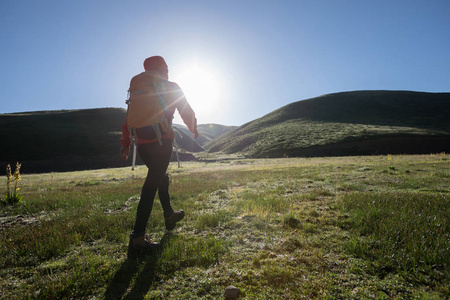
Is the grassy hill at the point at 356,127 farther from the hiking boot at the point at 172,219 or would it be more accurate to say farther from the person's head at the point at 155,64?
the person's head at the point at 155,64

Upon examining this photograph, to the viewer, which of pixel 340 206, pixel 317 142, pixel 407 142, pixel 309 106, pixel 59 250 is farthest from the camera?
pixel 309 106

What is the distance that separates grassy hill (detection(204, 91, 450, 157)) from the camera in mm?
53062

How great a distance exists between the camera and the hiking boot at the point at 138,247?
3.13 meters

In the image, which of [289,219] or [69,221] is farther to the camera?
[69,221]

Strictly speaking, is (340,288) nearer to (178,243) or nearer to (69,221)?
(178,243)

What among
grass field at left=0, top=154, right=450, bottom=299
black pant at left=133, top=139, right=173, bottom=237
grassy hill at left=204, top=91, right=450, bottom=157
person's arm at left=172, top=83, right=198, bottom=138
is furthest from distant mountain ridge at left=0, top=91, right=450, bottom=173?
black pant at left=133, top=139, right=173, bottom=237

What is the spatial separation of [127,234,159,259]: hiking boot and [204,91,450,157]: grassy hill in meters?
57.7

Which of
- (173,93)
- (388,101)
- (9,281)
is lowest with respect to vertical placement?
(9,281)

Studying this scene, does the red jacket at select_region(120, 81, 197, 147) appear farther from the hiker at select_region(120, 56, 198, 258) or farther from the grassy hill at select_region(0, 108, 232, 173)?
the grassy hill at select_region(0, 108, 232, 173)

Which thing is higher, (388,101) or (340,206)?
(388,101)

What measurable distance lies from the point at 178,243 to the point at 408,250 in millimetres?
3344

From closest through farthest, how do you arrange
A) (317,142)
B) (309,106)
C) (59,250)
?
1. (59,250)
2. (317,142)
3. (309,106)

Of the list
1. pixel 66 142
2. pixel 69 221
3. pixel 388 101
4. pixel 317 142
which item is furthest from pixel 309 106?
pixel 69 221

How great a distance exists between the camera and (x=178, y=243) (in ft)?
11.2
